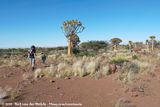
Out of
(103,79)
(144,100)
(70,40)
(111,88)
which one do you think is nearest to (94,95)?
(111,88)

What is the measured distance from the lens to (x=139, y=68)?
54.6ft

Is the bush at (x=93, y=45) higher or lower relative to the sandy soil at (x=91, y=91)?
higher

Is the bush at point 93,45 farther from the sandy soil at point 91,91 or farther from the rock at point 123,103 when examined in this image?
the rock at point 123,103

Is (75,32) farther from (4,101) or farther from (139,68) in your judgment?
(4,101)

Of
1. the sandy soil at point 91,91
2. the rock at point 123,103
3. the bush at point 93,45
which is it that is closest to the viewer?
the rock at point 123,103

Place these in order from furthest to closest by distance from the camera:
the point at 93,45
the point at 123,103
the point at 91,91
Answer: the point at 93,45
the point at 91,91
the point at 123,103

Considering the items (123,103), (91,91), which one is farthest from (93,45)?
(123,103)

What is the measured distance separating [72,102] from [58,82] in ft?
12.3

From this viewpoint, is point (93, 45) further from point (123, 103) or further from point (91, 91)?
point (123, 103)

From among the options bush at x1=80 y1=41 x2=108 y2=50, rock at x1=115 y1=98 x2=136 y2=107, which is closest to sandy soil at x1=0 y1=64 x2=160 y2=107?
rock at x1=115 y1=98 x2=136 y2=107

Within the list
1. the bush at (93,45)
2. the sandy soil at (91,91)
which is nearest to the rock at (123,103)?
the sandy soil at (91,91)

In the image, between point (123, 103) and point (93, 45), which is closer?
point (123, 103)

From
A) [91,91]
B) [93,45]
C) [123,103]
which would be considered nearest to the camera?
[123,103]

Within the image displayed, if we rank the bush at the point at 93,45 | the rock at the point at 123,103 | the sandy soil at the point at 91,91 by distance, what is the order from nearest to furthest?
the rock at the point at 123,103, the sandy soil at the point at 91,91, the bush at the point at 93,45
